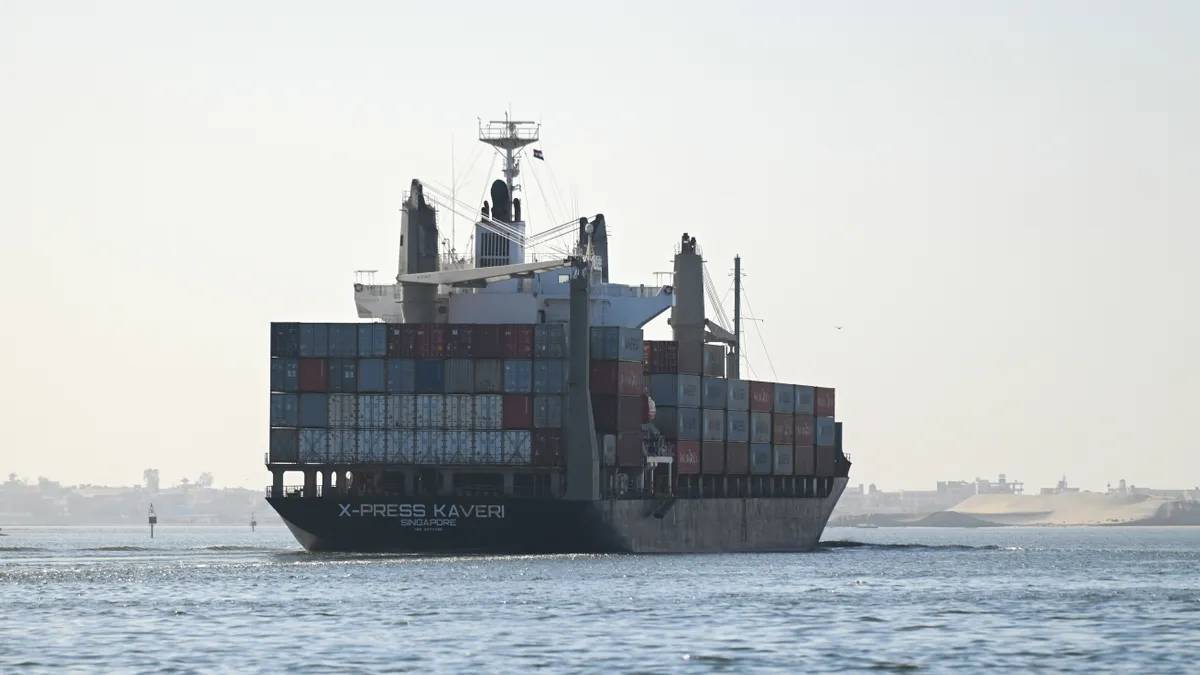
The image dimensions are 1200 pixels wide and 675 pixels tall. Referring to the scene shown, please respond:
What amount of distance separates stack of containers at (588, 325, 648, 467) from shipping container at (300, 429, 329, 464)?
1242cm

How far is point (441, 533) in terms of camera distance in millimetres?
90500

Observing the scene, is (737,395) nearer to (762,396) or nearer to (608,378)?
(762,396)

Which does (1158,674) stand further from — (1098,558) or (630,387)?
(1098,558)

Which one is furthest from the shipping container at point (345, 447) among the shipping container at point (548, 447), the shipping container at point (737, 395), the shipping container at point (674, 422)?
the shipping container at point (737, 395)

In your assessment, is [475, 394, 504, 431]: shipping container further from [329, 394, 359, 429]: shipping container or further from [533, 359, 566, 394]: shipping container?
→ [329, 394, 359, 429]: shipping container

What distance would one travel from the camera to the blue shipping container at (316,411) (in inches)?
3656

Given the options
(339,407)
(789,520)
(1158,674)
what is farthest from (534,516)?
(1158,674)

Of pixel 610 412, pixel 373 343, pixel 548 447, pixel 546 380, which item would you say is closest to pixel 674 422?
pixel 610 412

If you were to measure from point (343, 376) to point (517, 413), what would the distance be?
8.11m

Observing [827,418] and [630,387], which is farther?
[827,418]

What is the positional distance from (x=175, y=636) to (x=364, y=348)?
41.6 metres

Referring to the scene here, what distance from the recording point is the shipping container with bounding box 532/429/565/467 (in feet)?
303

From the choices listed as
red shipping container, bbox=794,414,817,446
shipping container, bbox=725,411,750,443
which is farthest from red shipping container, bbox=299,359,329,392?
red shipping container, bbox=794,414,817,446

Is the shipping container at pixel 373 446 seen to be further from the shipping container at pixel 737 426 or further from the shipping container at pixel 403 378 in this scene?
the shipping container at pixel 737 426
